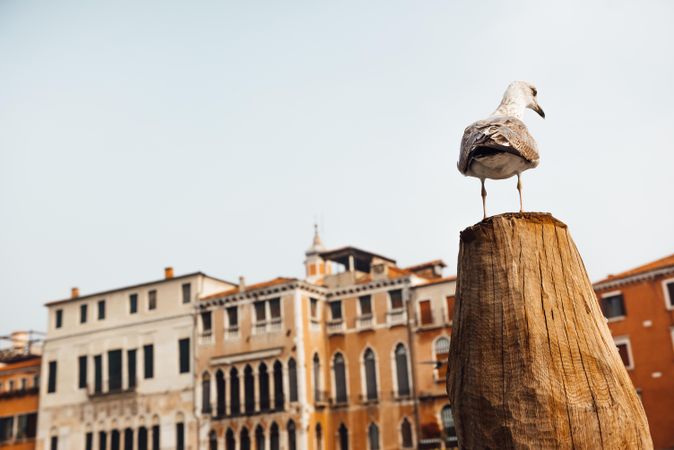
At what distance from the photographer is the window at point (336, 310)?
1614 inches

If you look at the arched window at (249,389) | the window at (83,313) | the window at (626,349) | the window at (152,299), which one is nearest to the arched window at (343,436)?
the arched window at (249,389)

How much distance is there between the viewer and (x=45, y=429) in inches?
1781

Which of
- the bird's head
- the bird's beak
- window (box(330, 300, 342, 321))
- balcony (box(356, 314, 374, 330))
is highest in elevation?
window (box(330, 300, 342, 321))

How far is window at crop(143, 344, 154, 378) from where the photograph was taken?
4282 cm

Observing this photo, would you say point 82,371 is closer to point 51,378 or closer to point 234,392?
point 51,378

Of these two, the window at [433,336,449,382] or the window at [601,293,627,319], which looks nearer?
the window at [601,293,627,319]

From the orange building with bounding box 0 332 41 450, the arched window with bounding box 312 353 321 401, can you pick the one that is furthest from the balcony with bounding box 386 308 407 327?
the orange building with bounding box 0 332 41 450

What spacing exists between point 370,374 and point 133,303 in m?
13.7

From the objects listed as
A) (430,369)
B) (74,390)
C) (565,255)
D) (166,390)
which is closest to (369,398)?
(430,369)

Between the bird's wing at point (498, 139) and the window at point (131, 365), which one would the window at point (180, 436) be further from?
the bird's wing at point (498, 139)

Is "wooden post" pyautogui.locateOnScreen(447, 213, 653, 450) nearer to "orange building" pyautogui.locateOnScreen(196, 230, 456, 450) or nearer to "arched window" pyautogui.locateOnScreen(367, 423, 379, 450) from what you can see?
"orange building" pyautogui.locateOnScreen(196, 230, 456, 450)

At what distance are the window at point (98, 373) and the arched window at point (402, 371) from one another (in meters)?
16.4

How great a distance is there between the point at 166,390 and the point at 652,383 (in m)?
23.3

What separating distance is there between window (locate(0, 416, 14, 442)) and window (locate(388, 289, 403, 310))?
23.6m
